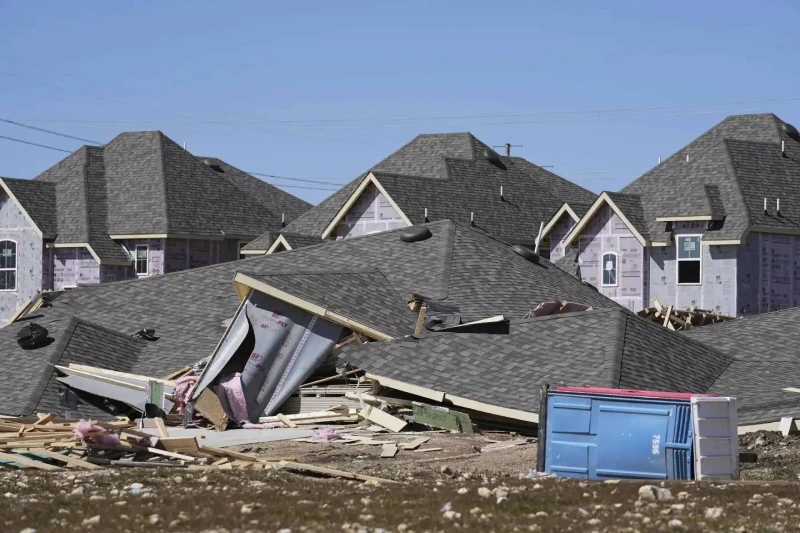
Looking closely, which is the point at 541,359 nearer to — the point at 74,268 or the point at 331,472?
the point at 331,472

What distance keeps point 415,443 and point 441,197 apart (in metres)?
28.1

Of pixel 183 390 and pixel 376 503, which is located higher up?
pixel 183 390

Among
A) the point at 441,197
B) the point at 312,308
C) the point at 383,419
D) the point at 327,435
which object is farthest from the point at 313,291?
the point at 441,197

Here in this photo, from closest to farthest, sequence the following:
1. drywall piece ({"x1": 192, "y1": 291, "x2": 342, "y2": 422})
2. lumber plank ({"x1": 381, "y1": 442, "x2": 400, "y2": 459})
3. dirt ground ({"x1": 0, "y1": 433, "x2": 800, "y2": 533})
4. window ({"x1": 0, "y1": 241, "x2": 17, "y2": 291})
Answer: dirt ground ({"x1": 0, "y1": 433, "x2": 800, "y2": 533})
lumber plank ({"x1": 381, "y1": 442, "x2": 400, "y2": 459})
drywall piece ({"x1": 192, "y1": 291, "x2": 342, "y2": 422})
window ({"x1": 0, "y1": 241, "x2": 17, "y2": 291})

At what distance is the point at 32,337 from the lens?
32.2 metres

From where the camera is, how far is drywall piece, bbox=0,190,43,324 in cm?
5272

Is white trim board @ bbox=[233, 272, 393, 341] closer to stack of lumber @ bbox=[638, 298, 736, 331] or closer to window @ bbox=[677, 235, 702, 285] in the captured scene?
stack of lumber @ bbox=[638, 298, 736, 331]

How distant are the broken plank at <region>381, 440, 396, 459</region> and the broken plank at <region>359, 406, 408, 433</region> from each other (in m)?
2.10

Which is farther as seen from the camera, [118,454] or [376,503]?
[118,454]

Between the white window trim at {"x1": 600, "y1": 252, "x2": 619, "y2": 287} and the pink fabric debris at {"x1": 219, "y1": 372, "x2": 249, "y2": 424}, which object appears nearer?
the pink fabric debris at {"x1": 219, "y1": 372, "x2": 249, "y2": 424}

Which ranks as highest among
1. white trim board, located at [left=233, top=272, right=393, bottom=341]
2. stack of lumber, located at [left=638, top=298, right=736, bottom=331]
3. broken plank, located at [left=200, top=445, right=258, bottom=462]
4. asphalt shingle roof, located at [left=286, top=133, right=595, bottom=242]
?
asphalt shingle roof, located at [left=286, top=133, right=595, bottom=242]

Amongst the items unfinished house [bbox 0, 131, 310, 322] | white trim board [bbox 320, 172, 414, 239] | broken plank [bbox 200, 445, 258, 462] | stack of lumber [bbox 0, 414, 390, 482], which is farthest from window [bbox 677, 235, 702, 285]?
broken plank [bbox 200, 445, 258, 462]

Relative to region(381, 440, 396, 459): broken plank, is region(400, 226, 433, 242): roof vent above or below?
above

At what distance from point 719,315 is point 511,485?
1078 inches
